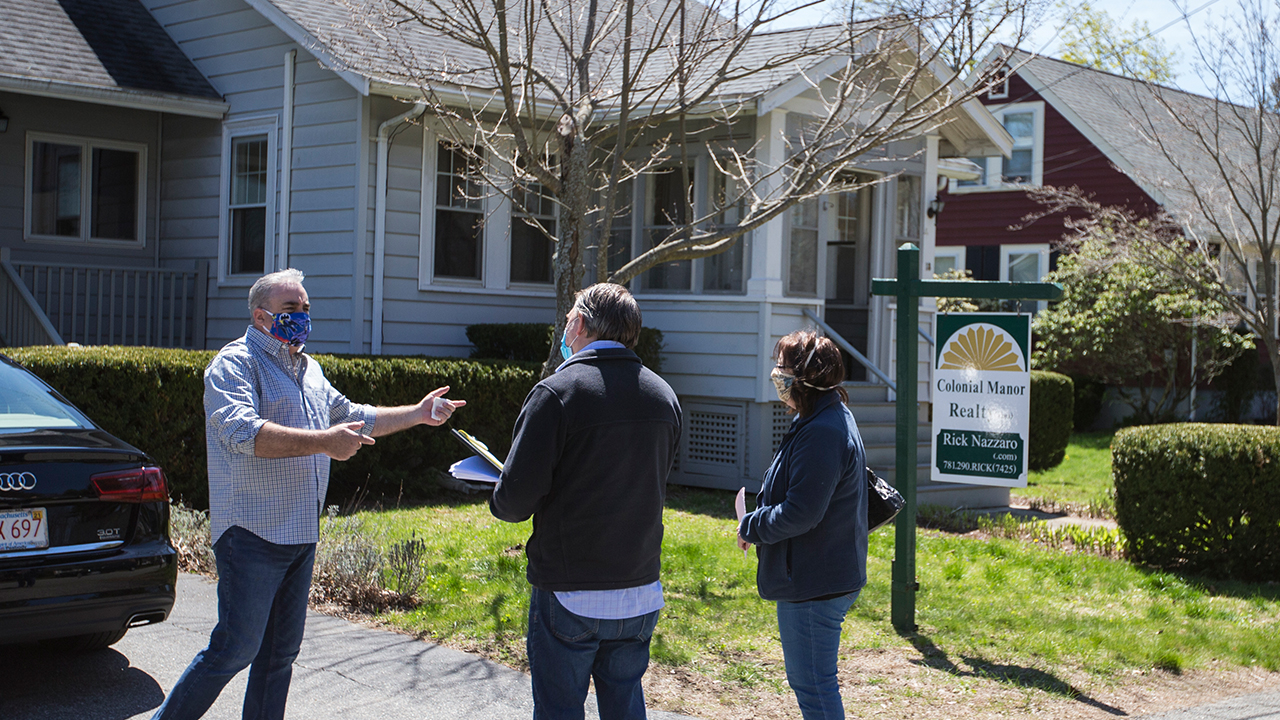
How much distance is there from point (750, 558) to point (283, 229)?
6.55 metres

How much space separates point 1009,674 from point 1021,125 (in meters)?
21.7

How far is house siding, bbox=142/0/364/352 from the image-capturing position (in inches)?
445

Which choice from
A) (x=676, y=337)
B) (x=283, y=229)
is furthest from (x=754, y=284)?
(x=283, y=229)

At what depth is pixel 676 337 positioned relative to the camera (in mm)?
11805

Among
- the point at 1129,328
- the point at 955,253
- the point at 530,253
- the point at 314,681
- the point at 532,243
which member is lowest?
the point at 314,681

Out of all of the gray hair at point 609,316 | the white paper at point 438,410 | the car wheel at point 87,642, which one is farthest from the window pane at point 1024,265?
the gray hair at point 609,316

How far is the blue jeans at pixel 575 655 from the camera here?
3.26 metres

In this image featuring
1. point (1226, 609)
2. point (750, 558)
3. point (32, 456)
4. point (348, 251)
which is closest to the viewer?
point (32, 456)

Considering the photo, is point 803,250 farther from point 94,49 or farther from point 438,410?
point 438,410

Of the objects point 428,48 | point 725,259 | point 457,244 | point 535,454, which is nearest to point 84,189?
point 428,48

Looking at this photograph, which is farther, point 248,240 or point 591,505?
point 248,240

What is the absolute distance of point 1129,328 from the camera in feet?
61.9

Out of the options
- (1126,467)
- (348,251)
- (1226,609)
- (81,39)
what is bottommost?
(1226,609)

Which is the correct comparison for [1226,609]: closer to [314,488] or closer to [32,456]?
[314,488]
